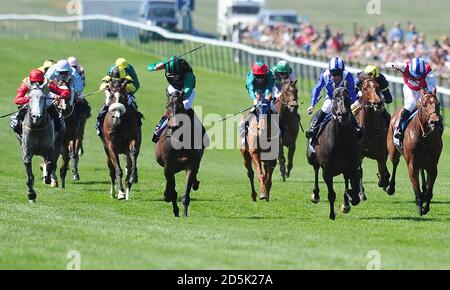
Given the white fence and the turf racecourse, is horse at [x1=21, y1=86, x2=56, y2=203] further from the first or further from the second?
the white fence

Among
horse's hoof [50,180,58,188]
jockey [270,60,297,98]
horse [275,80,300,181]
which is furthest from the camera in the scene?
horse's hoof [50,180,58,188]

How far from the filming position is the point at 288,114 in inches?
930

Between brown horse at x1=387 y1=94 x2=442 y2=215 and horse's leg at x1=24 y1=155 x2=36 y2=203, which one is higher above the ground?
brown horse at x1=387 y1=94 x2=442 y2=215

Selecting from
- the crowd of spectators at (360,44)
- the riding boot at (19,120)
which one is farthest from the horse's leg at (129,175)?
the crowd of spectators at (360,44)

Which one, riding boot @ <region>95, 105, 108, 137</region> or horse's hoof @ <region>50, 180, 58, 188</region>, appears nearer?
riding boot @ <region>95, 105, 108, 137</region>

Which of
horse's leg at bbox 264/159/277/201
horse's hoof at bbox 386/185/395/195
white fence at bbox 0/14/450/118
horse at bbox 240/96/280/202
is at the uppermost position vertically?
horse at bbox 240/96/280/202

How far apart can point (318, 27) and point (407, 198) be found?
51.1 metres

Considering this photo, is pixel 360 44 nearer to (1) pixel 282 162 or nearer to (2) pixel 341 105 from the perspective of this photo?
(1) pixel 282 162

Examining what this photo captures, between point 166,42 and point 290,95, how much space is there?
28.4 m

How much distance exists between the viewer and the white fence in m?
39.8

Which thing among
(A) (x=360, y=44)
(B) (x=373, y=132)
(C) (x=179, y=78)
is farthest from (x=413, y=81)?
(A) (x=360, y=44)

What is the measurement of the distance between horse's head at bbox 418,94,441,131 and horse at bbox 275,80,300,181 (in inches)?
154

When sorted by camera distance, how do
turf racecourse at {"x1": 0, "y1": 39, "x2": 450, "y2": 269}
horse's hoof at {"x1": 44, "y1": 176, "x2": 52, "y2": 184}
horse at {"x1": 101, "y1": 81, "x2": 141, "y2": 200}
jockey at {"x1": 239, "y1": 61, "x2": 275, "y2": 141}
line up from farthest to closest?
horse's hoof at {"x1": 44, "y1": 176, "x2": 52, "y2": 184}
jockey at {"x1": 239, "y1": 61, "x2": 275, "y2": 141}
horse at {"x1": 101, "y1": 81, "x2": 141, "y2": 200}
turf racecourse at {"x1": 0, "y1": 39, "x2": 450, "y2": 269}

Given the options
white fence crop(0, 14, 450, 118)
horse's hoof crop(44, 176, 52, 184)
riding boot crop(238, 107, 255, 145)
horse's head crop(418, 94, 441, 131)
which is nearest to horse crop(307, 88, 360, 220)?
horse's head crop(418, 94, 441, 131)
